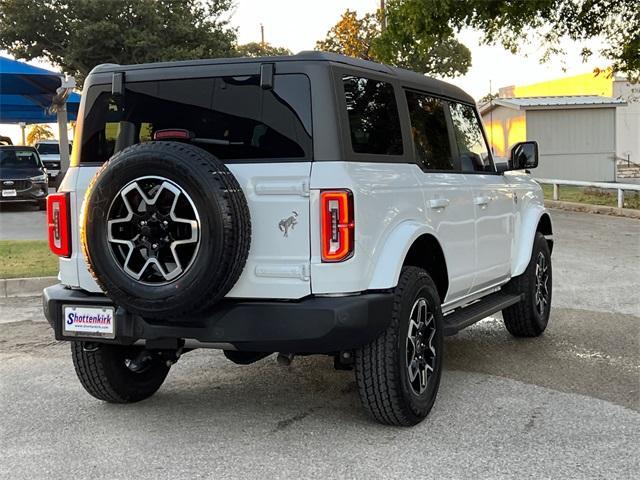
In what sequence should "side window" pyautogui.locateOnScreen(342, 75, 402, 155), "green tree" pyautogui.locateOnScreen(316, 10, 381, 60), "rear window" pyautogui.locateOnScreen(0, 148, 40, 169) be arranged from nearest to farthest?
"side window" pyautogui.locateOnScreen(342, 75, 402, 155), "rear window" pyautogui.locateOnScreen(0, 148, 40, 169), "green tree" pyautogui.locateOnScreen(316, 10, 381, 60)

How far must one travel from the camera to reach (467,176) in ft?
17.4

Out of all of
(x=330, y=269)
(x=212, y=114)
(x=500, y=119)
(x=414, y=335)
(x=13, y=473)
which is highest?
(x=500, y=119)

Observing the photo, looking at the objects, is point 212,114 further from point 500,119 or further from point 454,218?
point 500,119

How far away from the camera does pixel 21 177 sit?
18984 millimetres

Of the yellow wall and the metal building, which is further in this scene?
the yellow wall

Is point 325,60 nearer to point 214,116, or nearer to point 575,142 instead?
point 214,116

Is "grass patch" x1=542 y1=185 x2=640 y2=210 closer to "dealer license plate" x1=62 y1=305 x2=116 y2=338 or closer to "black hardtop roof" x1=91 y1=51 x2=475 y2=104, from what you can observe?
"black hardtop roof" x1=91 y1=51 x2=475 y2=104

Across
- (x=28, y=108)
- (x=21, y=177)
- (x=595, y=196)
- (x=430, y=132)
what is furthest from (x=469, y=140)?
(x=28, y=108)

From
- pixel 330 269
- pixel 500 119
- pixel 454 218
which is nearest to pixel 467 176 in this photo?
pixel 454 218

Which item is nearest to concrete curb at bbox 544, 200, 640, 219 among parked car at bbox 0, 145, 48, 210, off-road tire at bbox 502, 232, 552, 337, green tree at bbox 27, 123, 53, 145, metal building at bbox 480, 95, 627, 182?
metal building at bbox 480, 95, 627, 182

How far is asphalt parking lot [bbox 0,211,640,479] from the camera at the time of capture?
144 inches

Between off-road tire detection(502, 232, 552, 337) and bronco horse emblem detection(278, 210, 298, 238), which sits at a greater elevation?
bronco horse emblem detection(278, 210, 298, 238)

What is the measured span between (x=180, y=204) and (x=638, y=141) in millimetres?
39433

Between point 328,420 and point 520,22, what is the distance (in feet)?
46.7
